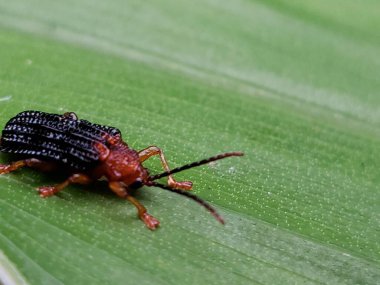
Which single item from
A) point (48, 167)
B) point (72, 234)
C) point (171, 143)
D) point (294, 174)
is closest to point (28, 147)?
point (48, 167)

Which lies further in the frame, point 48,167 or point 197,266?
point 48,167

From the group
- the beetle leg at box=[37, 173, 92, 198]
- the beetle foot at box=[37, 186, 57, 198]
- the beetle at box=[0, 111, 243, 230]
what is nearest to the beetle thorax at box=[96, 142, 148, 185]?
the beetle at box=[0, 111, 243, 230]

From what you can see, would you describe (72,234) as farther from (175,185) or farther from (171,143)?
(171,143)

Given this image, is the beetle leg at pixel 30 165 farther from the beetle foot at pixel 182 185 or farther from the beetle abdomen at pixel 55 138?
the beetle foot at pixel 182 185

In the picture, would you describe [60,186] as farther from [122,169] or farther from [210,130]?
[210,130]

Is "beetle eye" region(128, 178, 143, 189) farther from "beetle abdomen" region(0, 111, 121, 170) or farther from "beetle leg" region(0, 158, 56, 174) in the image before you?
"beetle leg" region(0, 158, 56, 174)

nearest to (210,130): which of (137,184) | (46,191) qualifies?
(137,184)

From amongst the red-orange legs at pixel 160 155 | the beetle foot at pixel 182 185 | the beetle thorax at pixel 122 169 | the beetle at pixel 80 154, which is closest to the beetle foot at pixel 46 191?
the beetle at pixel 80 154

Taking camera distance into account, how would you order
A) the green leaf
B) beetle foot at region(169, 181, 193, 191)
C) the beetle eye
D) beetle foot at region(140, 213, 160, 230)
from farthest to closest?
1. beetle foot at region(169, 181, 193, 191)
2. the beetle eye
3. beetle foot at region(140, 213, 160, 230)
4. the green leaf
